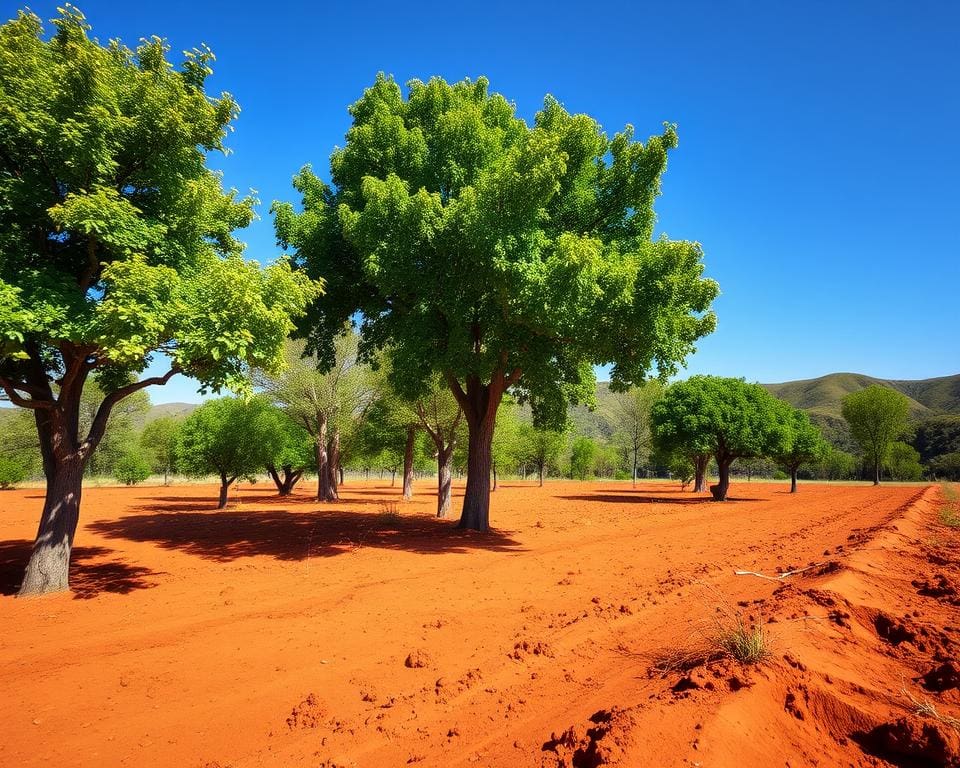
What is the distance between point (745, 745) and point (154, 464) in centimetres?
7658

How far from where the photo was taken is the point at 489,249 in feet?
34.8

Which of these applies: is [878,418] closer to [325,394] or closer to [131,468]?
[325,394]

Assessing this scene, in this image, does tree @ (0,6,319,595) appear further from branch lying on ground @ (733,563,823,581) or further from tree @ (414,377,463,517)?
tree @ (414,377,463,517)

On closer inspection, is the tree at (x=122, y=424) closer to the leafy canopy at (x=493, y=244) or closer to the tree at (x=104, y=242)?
the leafy canopy at (x=493, y=244)

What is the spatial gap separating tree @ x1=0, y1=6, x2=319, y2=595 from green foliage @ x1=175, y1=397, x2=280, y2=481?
1529 centimetres

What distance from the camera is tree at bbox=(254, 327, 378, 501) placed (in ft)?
92.8

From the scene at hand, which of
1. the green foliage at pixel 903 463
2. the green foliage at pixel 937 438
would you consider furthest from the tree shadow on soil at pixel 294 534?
the green foliage at pixel 937 438

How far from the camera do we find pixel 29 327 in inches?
252

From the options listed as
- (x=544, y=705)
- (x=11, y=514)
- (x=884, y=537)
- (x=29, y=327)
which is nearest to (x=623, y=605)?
(x=544, y=705)

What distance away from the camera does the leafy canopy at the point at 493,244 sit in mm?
10453

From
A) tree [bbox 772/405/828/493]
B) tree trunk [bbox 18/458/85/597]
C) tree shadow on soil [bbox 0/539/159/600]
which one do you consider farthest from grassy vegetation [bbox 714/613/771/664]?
tree [bbox 772/405/828/493]

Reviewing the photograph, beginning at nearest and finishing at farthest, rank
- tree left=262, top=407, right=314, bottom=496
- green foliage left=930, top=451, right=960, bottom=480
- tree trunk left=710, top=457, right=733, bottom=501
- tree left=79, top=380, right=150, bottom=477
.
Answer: tree left=262, top=407, right=314, bottom=496, tree trunk left=710, top=457, right=733, bottom=501, tree left=79, top=380, right=150, bottom=477, green foliage left=930, top=451, right=960, bottom=480

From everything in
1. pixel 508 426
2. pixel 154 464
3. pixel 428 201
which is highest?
pixel 428 201

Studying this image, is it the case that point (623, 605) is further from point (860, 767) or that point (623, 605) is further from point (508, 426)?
point (508, 426)
